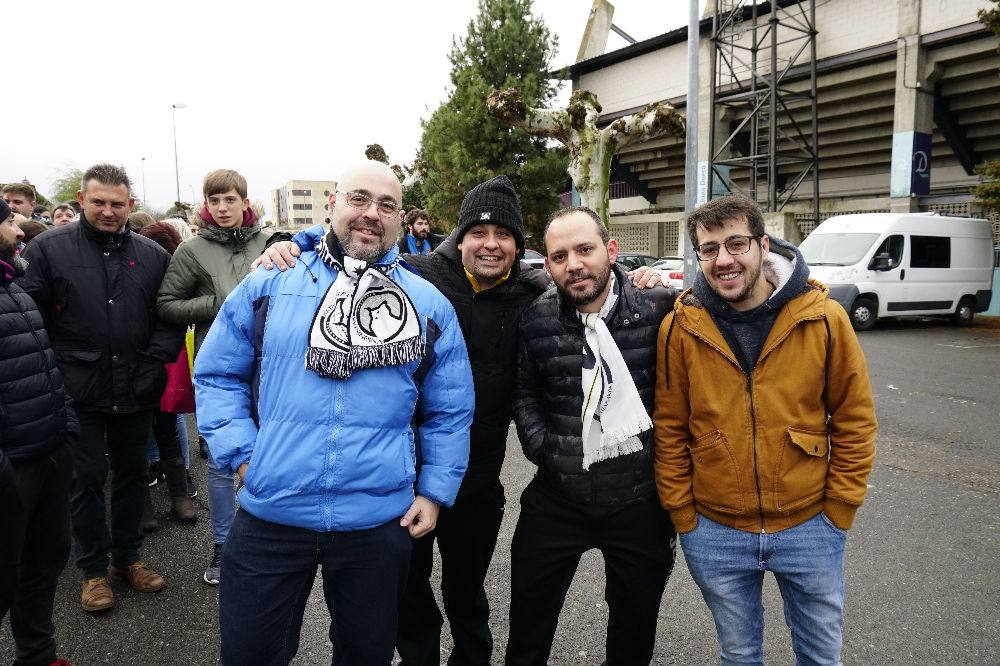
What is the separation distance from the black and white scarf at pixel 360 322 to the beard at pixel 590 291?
1.98 feet

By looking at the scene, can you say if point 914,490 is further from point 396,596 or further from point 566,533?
point 396,596

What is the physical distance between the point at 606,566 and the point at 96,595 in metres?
2.57

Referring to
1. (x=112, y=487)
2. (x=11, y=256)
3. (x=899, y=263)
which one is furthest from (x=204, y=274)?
(x=899, y=263)

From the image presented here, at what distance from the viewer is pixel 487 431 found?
2.66 meters

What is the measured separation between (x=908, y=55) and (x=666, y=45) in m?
7.62

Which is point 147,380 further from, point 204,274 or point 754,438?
point 754,438

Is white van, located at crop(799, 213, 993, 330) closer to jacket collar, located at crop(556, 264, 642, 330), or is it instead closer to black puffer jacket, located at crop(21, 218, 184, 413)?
jacket collar, located at crop(556, 264, 642, 330)

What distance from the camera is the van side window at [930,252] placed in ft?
44.7

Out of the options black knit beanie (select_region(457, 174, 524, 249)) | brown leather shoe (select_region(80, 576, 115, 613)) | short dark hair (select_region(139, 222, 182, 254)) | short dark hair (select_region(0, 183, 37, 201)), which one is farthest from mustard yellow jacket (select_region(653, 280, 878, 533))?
short dark hair (select_region(0, 183, 37, 201))

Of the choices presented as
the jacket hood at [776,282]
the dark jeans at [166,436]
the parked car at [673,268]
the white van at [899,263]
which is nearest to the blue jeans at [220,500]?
the dark jeans at [166,436]

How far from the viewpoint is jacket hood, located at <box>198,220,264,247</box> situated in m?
3.54

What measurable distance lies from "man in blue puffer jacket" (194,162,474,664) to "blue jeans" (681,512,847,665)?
37.1 inches

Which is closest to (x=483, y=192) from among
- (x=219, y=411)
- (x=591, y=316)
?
(x=591, y=316)

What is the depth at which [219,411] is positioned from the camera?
2070 mm
